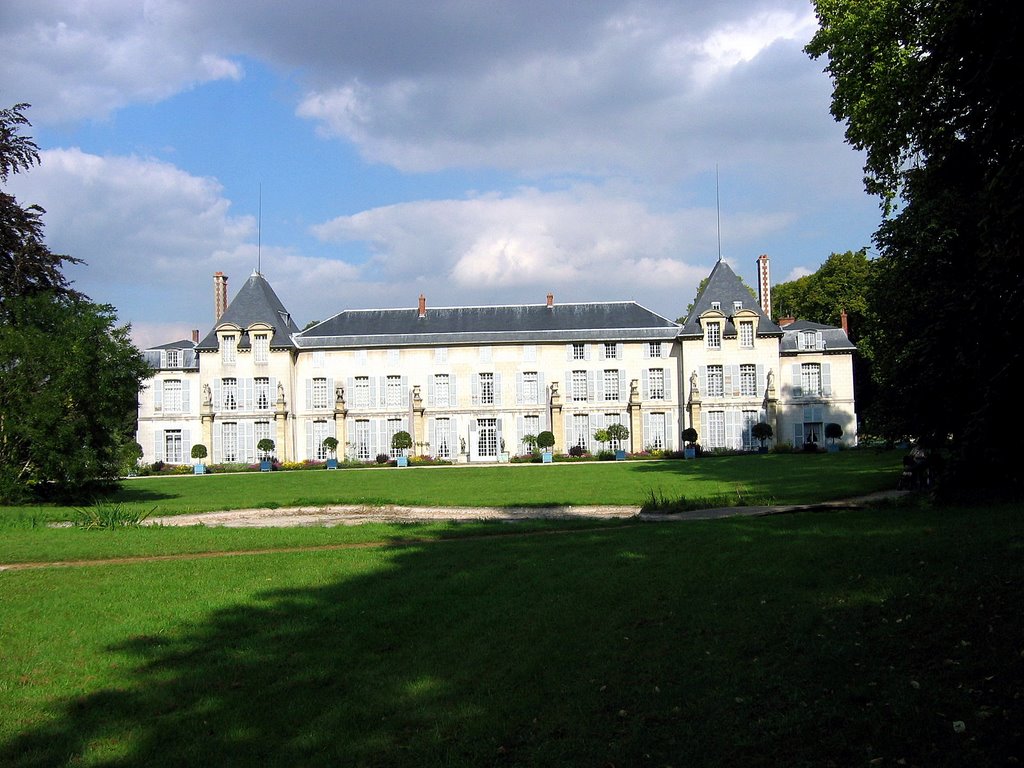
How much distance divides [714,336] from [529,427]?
394 inches

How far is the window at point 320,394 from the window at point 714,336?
1906 cm

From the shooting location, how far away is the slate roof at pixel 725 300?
4150 cm

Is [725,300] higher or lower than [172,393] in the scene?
higher

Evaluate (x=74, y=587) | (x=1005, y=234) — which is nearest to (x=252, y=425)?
(x=74, y=587)

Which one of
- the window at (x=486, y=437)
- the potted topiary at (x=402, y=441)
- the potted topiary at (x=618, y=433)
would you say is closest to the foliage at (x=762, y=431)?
the potted topiary at (x=618, y=433)

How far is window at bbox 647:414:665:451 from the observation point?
140 ft

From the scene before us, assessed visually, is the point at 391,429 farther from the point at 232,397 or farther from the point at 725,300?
the point at 725,300

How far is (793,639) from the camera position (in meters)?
5.64

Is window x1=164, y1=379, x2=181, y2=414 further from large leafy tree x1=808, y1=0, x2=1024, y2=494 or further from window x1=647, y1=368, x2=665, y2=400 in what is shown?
large leafy tree x1=808, y1=0, x2=1024, y2=494

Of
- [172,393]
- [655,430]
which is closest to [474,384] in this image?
[655,430]

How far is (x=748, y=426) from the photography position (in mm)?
41438

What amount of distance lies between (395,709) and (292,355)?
130 ft

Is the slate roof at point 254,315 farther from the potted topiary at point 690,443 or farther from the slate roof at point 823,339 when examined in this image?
the slate roof at point 823,339

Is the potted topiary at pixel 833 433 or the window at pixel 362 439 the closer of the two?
the potted topiary at pixel 833 433
